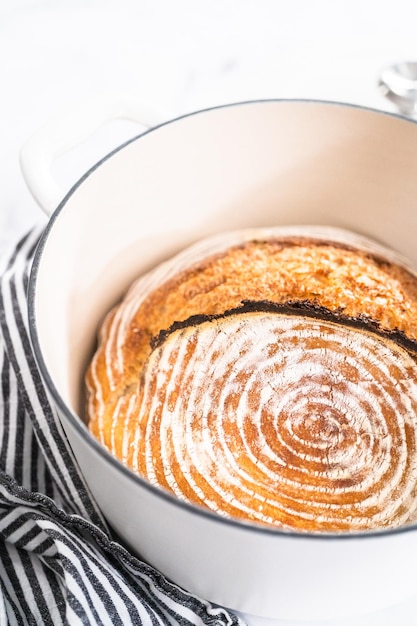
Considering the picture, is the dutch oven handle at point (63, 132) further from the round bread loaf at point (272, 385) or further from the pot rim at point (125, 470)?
the round bread loaf at point (272, 385)

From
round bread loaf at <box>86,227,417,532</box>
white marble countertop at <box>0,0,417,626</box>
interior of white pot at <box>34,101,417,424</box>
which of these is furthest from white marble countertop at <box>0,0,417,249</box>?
round bread loaf at <box>86,227,417,532</box>

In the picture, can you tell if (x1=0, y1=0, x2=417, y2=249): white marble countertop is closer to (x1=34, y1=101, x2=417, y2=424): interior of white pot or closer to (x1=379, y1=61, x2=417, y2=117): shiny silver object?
(x1=379, y1=61, x2=417, y2=117): shiny silver object

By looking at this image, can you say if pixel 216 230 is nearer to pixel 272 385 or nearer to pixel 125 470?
pixel 272 385

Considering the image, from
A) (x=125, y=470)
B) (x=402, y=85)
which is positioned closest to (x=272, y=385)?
(x=125, y=470)

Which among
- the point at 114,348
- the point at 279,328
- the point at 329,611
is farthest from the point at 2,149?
the point at 329,611

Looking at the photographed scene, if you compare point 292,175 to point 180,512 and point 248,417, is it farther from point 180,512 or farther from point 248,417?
point 180,512

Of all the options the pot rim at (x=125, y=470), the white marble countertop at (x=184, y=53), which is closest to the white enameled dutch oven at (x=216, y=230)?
the pot rim at (x=125, y=470)
